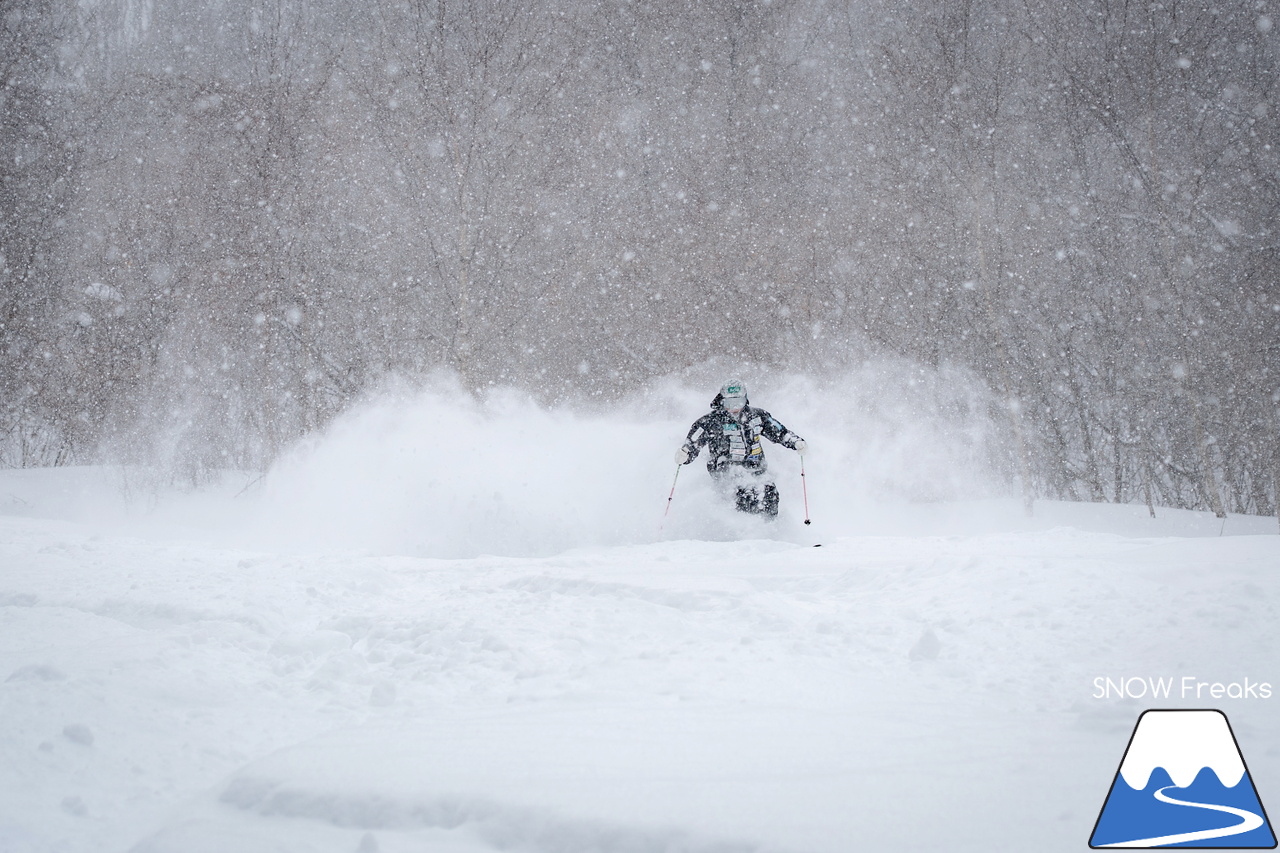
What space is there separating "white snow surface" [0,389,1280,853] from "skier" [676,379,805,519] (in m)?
1.82

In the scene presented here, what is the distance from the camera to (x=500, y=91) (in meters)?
15.0

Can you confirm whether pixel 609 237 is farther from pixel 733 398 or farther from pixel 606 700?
pixel 606 700

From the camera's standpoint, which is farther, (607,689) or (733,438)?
(733,438)

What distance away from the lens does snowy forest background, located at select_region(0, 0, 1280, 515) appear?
13.6m

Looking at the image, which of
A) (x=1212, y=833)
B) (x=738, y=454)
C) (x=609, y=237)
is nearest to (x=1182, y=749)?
(x=1212, y=833)

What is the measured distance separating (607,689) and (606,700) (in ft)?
0.47

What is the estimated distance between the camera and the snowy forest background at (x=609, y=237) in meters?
Answer: 13.6

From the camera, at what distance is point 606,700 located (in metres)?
3.40

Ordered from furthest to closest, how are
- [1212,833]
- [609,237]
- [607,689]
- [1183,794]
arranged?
[609,237] < [607,689] < [1183,794] < [1212,833]

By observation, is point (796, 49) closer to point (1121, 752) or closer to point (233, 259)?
point (233, 259)

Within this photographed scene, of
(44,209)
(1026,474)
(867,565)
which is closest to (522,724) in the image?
(867,565)

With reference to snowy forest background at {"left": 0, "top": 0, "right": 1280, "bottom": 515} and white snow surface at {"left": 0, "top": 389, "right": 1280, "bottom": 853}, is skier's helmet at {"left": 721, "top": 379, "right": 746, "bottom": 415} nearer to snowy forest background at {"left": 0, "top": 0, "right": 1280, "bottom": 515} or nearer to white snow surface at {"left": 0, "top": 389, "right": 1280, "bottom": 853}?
white snow surface at {"left": 0, "top": 389, "right": 1280, "bottom": 853}

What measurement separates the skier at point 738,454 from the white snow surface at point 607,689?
1824 millimetres

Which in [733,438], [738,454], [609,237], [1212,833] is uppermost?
[609,237]
